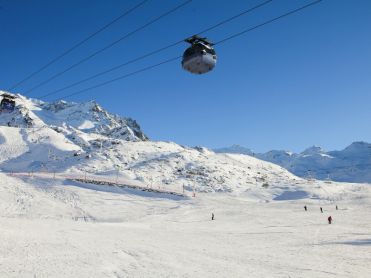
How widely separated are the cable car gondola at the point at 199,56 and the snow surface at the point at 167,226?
7.08 metres

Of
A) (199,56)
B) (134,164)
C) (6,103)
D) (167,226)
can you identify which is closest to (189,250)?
(199,56)

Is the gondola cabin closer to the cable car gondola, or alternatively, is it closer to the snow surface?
the snow surface

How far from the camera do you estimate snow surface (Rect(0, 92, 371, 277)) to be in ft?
50.7

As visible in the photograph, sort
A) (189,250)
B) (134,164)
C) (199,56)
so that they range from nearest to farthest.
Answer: (199,56) < (189,250) < (134,164)

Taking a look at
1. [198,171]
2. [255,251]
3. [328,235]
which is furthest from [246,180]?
[255,251]

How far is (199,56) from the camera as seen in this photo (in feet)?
43.9

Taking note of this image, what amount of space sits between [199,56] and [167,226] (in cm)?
2461

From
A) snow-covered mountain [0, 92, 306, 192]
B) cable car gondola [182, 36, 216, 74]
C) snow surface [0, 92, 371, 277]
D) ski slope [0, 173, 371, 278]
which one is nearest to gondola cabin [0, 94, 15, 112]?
snow surface [0, 92, 371, 277]

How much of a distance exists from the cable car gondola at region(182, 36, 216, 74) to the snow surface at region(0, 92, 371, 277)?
708 centimetres

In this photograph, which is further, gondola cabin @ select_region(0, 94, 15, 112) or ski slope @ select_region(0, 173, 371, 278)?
gondola cabin @ select_region(0, 94, 15, 112)

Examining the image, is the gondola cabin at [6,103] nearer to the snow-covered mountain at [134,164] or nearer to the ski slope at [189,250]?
the ski slope at [189,250]

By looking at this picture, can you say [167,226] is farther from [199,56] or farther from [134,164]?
[134,164]

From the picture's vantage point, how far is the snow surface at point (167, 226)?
1545 centimetres

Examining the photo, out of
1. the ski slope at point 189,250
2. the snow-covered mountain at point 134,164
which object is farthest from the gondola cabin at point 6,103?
the snow-covered mountain at point 134,164
